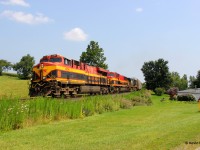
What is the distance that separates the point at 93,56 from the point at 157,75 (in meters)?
26.2

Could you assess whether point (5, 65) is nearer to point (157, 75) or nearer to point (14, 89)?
point (157, 75)

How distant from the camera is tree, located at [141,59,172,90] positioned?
103938 millimetres

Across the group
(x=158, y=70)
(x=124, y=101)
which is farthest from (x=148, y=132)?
(x=158, y=70)

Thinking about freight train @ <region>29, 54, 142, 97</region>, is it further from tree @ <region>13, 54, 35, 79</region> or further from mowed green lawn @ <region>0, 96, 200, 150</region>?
tree @ <region>13, 54, 35, 79</region>

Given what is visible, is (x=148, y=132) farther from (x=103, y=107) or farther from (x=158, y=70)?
(x=158, y=70)

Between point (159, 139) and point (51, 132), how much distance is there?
419cm

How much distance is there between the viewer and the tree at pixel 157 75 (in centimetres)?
10394

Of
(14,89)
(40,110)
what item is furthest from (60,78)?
(14,89)

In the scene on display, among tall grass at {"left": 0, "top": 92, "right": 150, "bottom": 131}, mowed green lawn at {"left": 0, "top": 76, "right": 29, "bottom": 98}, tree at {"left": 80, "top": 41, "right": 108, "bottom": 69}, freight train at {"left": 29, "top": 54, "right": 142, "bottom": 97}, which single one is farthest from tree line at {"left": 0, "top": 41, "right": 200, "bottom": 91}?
tall grass at {"left": 0, "top": 92, "right": 150, "bottom": 131}

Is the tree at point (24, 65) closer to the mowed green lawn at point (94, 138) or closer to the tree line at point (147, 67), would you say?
the tree line at point (147, 67)

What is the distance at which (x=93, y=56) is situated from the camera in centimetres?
9194

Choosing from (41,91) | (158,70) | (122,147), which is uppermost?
(158,70)

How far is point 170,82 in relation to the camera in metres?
106

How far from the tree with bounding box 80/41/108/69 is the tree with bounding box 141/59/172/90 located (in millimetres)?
20275
